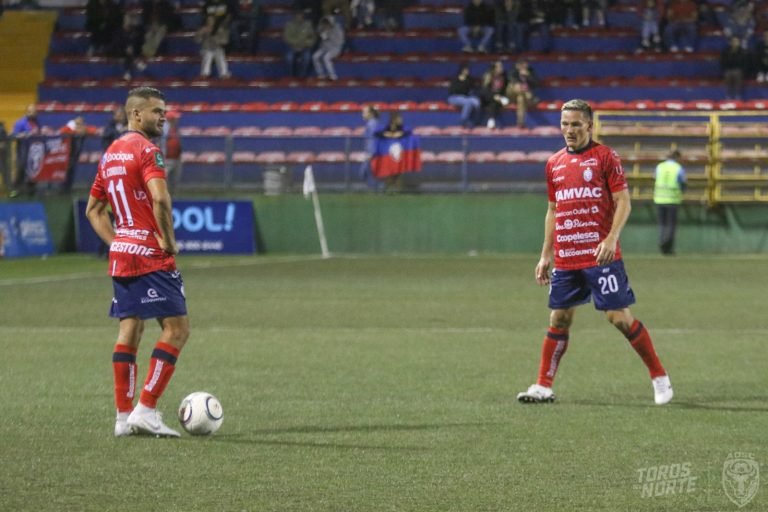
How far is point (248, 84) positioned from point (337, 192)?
803 centimetres

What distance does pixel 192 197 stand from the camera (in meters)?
30.9

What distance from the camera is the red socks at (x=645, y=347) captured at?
10695 millimetres

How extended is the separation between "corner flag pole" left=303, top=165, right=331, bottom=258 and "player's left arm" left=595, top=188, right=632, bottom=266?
20.7 metres

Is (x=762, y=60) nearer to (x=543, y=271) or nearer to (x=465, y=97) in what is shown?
(x=465, y=97)

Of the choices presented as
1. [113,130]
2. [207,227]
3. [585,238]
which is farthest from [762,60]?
[585,238]

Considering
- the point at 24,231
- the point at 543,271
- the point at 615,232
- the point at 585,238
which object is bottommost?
the point at 24,231

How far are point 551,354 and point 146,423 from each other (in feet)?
10.5

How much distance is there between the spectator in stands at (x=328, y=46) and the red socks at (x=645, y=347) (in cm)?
2787

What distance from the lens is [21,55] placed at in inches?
1624

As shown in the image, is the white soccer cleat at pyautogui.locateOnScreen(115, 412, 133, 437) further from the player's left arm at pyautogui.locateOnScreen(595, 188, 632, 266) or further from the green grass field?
the player's left arm at pyautogui.locateOnScreen(595, 188, 632, 266)

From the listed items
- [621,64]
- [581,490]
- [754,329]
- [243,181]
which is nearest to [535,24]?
[621,64]

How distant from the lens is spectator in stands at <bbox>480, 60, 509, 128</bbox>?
112 ft

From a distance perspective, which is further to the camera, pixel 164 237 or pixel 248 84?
pixel 248 84

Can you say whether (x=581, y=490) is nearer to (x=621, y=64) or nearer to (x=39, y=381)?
(x=39, y=381)
